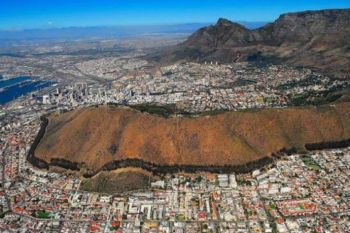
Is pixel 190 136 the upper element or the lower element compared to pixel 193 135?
lower

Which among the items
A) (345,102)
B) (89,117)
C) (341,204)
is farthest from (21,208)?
(345,102)

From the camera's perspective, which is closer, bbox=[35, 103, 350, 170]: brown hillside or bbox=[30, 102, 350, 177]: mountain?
bbox=[30, 102, 350, 177]: mountain

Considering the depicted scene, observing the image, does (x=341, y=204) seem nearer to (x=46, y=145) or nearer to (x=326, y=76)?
(x=46, y=145)

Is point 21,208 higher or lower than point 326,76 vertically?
lower

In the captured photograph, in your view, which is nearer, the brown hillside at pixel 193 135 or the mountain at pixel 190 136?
the mountain at pixel 190 136

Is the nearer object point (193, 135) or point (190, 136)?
point (190, 136)
